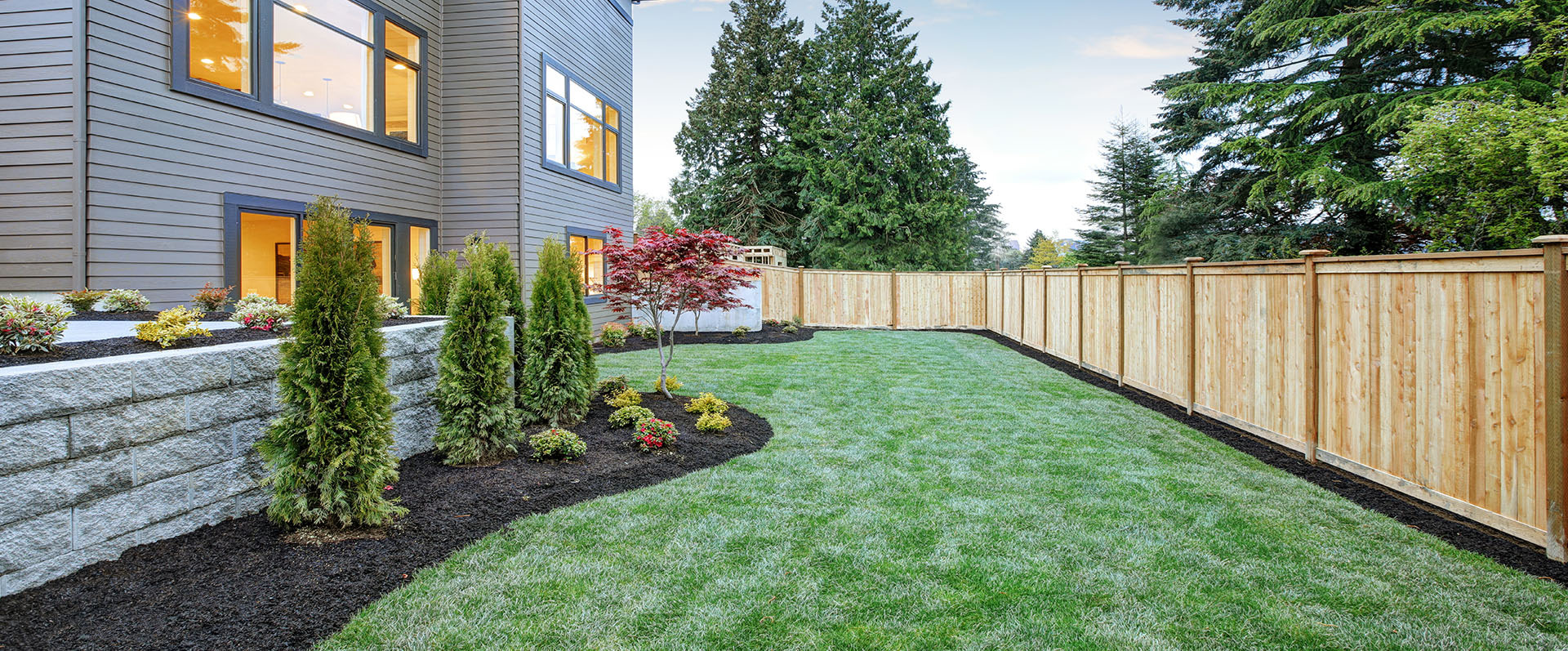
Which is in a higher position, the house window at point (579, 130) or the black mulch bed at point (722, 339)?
the house window at point (579, 130)

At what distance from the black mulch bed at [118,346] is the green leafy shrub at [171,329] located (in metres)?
0.03

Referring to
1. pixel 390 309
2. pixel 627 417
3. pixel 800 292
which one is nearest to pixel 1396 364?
pixel 627 417

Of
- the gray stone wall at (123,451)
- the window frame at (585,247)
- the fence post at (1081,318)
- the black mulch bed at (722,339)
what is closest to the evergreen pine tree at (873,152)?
the black mulch bed at (722,339)

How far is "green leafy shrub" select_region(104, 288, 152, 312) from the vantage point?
493 centimetres

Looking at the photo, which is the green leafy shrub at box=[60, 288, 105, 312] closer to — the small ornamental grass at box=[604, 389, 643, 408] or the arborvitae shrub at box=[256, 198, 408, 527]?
the arborvitae shrub at box=[256, 198, 408, 527]

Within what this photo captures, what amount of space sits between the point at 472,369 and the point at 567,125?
23.4 feet

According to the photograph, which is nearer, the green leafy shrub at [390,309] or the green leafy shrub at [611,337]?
the green leafy shrub at [390,309]

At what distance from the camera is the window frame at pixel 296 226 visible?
20.1 feet

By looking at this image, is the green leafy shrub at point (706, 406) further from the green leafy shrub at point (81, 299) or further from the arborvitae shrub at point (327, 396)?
the green leafy shrub at point (81, 299)

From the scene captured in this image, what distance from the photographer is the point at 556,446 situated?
4.36 metres

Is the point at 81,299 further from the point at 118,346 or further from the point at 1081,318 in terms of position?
the point at 1081,318

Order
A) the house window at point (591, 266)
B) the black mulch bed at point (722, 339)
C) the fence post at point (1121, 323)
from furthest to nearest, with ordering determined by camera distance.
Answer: the black mulch bed at point (722, 339), the house window at point (591, 266), the fence post at point (1121, 323)

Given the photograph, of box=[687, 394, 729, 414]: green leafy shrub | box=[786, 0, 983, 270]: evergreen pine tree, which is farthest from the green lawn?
box=[786, 0, 983, 270]: evergreen pine tree

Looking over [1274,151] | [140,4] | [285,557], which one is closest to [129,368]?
[285,557]
